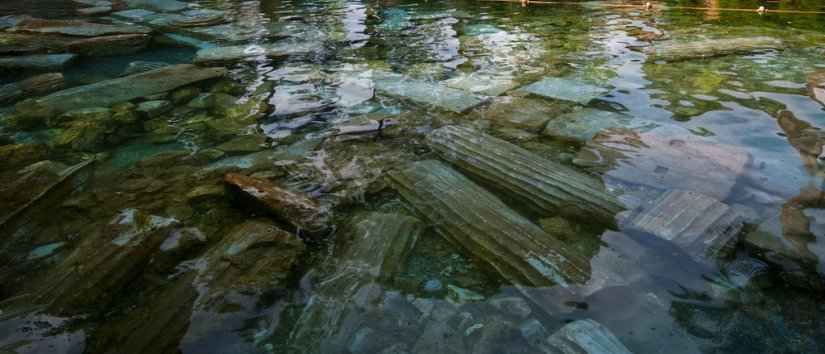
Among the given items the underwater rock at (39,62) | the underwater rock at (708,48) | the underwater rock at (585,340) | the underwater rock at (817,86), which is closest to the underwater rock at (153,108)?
the underwater rock at (39,62)

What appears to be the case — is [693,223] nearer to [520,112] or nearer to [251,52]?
[520,112]

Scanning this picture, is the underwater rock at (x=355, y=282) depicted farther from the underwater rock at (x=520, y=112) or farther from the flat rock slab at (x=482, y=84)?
the flat rock slab at (x=482, y=84)

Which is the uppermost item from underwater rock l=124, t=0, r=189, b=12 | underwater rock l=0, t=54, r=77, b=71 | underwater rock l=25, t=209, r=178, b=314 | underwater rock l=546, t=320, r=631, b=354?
underwater rock l=124, t=0, r=189, b=12

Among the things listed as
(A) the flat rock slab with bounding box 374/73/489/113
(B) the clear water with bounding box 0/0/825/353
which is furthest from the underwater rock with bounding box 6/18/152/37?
(A) the flat rock slab with bounding box 374/73/489/113

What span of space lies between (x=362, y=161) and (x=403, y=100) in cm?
123

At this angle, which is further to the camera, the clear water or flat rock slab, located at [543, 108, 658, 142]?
flat rock slab, located at [543, 108, 658, 142]

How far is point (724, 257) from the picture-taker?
195 cm

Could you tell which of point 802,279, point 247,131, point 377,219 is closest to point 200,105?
point 247,131

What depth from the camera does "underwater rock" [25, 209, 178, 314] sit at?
1828 millimetres

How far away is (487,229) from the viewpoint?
7.14 ft

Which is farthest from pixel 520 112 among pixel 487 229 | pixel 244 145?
pixel 244 145

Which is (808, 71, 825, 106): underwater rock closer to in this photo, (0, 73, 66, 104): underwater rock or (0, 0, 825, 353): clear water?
(0, 0, 825, 353): clear water

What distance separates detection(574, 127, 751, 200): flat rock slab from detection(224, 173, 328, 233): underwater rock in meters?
1.67

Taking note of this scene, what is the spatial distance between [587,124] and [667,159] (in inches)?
27.0
